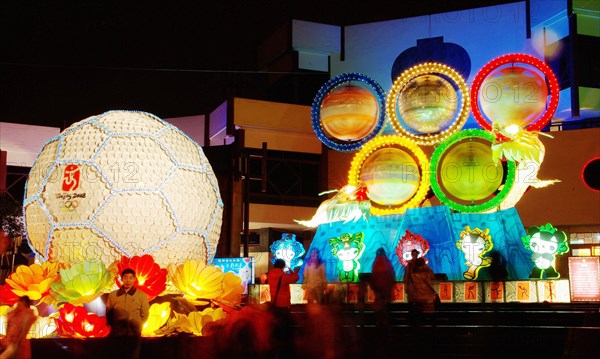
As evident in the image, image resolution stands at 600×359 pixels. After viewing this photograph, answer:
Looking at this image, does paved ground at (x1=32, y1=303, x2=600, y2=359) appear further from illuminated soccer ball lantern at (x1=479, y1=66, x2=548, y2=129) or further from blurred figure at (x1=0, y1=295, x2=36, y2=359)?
illuminated soccer ball lantern at (x1=479, y1=66, x2=548, y2=129)

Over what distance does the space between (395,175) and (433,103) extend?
2.12m

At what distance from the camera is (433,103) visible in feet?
59.8

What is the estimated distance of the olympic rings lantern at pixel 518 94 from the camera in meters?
17.0

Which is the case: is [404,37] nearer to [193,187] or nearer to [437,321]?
[437,321]

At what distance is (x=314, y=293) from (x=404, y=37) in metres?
17.1

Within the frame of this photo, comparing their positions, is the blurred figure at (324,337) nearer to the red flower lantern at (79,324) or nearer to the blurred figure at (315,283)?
the blurred figure at (315,283)

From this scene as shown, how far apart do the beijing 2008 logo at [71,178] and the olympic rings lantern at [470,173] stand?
10848 millimetres

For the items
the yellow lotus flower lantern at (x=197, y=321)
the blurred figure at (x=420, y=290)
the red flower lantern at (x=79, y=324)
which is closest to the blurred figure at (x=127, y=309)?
the red flower lantern at (x=79, y=324)

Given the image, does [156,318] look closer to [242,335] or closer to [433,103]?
[242,335]

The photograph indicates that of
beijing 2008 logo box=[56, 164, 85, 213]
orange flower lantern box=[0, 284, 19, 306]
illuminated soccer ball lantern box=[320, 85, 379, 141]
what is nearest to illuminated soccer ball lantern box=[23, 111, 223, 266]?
beijing 2008 logo box=[56, 164, 85, 213]

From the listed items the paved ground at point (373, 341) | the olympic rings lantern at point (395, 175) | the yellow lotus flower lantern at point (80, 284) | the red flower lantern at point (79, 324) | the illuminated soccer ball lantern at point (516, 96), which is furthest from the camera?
the olympic rings lantern at point (395, 175)

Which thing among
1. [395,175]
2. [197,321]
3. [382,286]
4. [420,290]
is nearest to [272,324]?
[197,321]

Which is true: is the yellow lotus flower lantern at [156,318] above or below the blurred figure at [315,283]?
below

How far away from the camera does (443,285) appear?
53.5 feet
